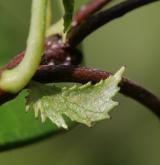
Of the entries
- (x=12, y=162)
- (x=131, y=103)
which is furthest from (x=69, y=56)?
(x=131, y=103)

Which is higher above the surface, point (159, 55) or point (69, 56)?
point (69, 56)

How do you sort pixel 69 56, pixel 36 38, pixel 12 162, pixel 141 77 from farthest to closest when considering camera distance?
pixel 141 77 → pixel 12 162 → pixel 69 56 → pixel 36 38

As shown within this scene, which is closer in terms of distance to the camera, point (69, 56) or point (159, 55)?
point (69, 56)

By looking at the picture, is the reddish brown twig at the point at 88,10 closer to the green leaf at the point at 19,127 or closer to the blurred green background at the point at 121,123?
the green leaf at the point at 19,127

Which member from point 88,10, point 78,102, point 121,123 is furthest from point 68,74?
point 121,123

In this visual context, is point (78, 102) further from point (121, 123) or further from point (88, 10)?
point (121, 123)

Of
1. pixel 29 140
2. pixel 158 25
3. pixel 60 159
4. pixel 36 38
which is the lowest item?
pixel 60 159

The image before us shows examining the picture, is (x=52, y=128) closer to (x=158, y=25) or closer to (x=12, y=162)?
(x=12, y=162)
